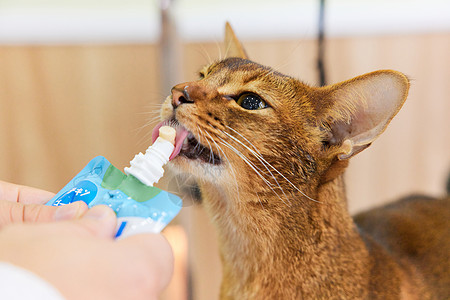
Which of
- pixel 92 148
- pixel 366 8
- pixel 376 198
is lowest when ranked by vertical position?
pixel 376 198

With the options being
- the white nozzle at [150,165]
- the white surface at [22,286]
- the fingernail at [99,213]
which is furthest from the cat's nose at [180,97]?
the white surface at [22,286]

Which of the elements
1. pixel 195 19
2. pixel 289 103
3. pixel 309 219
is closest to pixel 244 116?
pixel 289 103

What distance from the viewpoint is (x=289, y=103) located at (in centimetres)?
67

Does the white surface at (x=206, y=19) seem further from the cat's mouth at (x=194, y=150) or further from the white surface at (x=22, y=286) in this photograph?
the white surface at (x=22, y=286)

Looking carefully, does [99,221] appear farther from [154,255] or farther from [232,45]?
[232,45]

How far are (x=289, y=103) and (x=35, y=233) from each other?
429 millimetres

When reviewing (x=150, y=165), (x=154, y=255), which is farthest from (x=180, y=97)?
(x=154, y=255)

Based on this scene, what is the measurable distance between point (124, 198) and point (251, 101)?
0.93 ft

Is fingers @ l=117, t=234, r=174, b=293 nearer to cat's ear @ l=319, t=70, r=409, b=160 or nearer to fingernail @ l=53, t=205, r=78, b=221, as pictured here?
fingernail @ l=53, t=205, r=78, b=221

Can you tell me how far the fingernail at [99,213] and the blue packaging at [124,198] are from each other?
0.02 meters

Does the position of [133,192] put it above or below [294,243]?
above

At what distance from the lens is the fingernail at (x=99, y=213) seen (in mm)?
415

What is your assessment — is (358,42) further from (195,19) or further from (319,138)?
(319,138)

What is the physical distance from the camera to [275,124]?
0.65 metres
